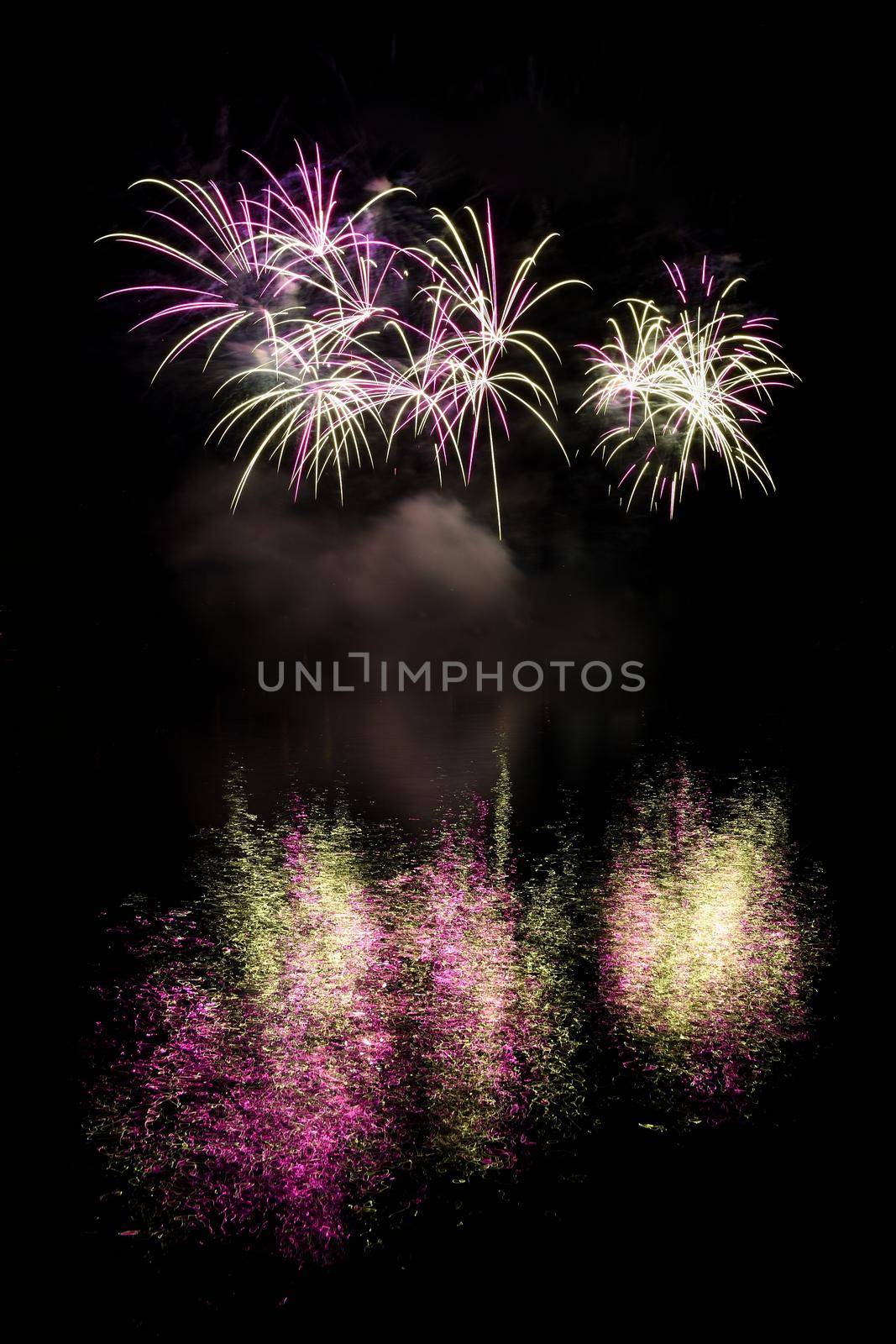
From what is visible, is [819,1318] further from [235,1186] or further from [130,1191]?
[130,1191]

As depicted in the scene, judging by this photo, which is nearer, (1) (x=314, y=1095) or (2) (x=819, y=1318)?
(2) (x=819, y=1318)

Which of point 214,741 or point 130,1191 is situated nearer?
point 130,1191

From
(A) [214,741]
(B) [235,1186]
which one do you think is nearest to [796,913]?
(B) [235,1186]

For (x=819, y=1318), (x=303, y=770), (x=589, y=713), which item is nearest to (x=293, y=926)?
(x=819, y=1318)

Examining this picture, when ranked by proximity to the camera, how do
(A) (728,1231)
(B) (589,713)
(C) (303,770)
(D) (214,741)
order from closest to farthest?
(A) (728,1231) → (C) (303,770) → (D) (214,741) → (B) (589,713)

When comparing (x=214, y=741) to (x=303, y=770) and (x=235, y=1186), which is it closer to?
(x=303, y=770)

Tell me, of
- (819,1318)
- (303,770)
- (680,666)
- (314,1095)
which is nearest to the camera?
(819,1318)
